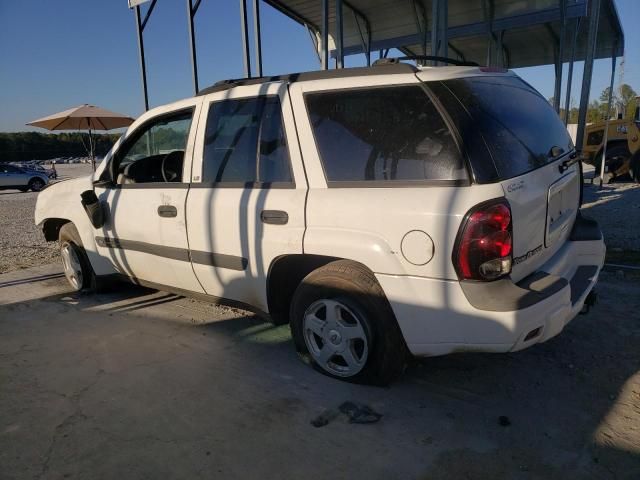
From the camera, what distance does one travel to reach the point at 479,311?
A: 2250mm

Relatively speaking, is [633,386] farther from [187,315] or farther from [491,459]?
[187,315]

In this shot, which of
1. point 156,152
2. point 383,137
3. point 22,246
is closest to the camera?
point 383,137

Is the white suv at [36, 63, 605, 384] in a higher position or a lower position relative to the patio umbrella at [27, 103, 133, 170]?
lower

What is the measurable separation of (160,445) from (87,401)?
0.73 metres

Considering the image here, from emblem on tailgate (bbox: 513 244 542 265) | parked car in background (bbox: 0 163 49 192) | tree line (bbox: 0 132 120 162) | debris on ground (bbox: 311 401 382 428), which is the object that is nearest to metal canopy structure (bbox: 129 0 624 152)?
emblem on tailgate (bbox: 513 244 542 265)

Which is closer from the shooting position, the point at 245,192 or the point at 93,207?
the point at 245,192

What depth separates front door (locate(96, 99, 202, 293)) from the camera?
3.55 m

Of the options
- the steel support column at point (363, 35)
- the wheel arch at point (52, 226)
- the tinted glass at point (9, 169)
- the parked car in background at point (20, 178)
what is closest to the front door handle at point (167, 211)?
the wheel arch at point (52, 226)

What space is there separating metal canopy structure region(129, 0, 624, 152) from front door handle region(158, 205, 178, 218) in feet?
18.4

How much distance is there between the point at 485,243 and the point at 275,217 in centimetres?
126

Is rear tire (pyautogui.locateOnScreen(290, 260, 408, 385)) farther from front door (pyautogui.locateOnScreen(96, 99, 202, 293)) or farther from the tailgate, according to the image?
front door (pyautogui.locateOnScreen(96, 99, 202, 293))

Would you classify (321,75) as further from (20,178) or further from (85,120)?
(20,178)

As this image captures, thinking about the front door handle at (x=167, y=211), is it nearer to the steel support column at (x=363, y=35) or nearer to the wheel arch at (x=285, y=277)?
the wheel arch at (x=285, y=277)

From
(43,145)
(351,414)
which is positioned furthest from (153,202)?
(43,145)
